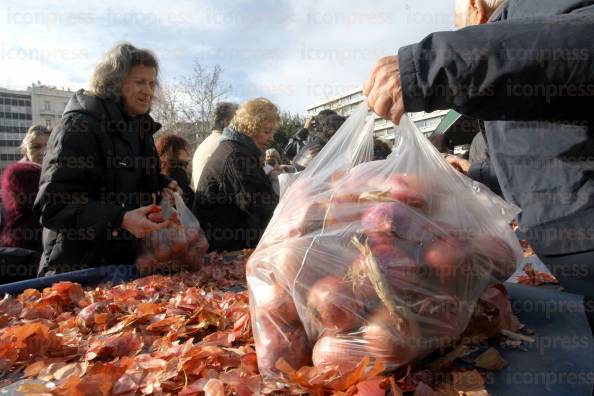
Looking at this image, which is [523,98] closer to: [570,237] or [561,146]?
[561,146]

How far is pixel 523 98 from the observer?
3.04 ft

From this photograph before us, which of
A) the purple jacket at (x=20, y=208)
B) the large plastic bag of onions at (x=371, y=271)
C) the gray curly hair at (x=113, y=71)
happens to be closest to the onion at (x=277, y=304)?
the large plastic bag of onions at (x=371, y=271)

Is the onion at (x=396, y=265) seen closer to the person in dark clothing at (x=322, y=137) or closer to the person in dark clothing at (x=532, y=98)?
the person in dark clothing at (x=532, y=98)

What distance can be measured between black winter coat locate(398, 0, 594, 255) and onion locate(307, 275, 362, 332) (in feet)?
1.49

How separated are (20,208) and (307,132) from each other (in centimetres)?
435

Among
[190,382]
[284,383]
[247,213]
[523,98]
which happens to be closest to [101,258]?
[247,213]

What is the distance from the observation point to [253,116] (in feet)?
12.0

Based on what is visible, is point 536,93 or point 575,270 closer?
point 536,93

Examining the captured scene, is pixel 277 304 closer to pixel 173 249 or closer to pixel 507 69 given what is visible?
pixel 507 69

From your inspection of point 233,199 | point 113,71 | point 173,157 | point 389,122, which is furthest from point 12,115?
point 389,122

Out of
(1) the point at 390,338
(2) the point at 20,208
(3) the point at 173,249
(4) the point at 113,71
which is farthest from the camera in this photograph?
(2) the point at 20,208

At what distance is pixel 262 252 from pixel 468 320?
1.64 feet

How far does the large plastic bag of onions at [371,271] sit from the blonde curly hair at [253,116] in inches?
103

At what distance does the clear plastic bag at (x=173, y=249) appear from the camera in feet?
7.19
